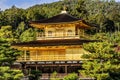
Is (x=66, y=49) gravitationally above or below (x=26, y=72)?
above

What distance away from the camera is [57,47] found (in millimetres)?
32719

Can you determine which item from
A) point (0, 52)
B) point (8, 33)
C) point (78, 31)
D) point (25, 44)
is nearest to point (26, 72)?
point (25, 44)

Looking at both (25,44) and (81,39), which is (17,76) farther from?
(81,39)

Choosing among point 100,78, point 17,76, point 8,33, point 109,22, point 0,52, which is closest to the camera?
point 17,76

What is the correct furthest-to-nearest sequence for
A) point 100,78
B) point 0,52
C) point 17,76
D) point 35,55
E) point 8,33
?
point 8,33 → point 35,55 → point 0,52 → point 100,78 → point 17,76

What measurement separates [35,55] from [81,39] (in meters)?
4.73

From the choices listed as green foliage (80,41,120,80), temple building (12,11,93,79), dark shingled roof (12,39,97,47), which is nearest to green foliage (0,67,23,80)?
green foliage (80,41,120,80)

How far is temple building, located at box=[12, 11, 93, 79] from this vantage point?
32.0 m

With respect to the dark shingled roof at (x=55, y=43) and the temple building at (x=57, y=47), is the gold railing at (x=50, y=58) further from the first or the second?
the dark shingled roof at (x=55, y=43)

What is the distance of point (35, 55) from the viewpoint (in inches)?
1337

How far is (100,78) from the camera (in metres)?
25.6

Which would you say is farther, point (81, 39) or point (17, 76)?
point (81, 39)

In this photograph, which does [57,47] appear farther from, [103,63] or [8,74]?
[8,74]

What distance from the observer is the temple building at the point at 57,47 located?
105 ft
